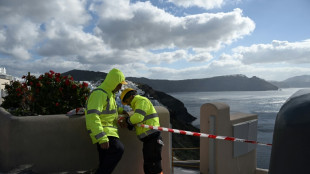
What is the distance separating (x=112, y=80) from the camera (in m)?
3.83

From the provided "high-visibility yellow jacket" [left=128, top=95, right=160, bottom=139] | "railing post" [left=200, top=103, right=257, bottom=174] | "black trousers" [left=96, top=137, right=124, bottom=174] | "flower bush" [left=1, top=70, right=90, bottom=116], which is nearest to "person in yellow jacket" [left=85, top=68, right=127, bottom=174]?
"black trousers" [left=96, top=137, right=124, bottom=174]

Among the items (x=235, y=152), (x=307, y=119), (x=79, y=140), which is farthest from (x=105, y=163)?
(x=235, y=152)

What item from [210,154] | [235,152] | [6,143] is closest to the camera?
[6,143]

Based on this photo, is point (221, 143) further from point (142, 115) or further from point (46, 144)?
point (46, 144)

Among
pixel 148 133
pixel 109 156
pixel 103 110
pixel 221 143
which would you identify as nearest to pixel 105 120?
pixel 103 110

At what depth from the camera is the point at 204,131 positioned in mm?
6285

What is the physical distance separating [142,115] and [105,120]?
0.62 meters

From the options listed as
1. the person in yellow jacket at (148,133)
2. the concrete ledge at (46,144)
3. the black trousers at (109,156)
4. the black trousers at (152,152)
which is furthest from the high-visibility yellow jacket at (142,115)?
the concrete ledge at (46,144)

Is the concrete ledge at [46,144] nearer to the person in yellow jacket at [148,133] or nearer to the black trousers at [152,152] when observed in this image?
the person in yellow jacket at [148,133]

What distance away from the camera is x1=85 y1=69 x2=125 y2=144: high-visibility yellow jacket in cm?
348

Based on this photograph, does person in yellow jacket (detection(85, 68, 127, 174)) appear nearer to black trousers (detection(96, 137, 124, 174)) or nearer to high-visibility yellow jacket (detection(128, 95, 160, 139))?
black trousers (detection(96, 137, 124, 174))

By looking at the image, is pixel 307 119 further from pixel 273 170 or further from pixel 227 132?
pixel 227 132

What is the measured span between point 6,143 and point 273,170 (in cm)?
386

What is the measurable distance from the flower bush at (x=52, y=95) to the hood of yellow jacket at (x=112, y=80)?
1.95 metres
